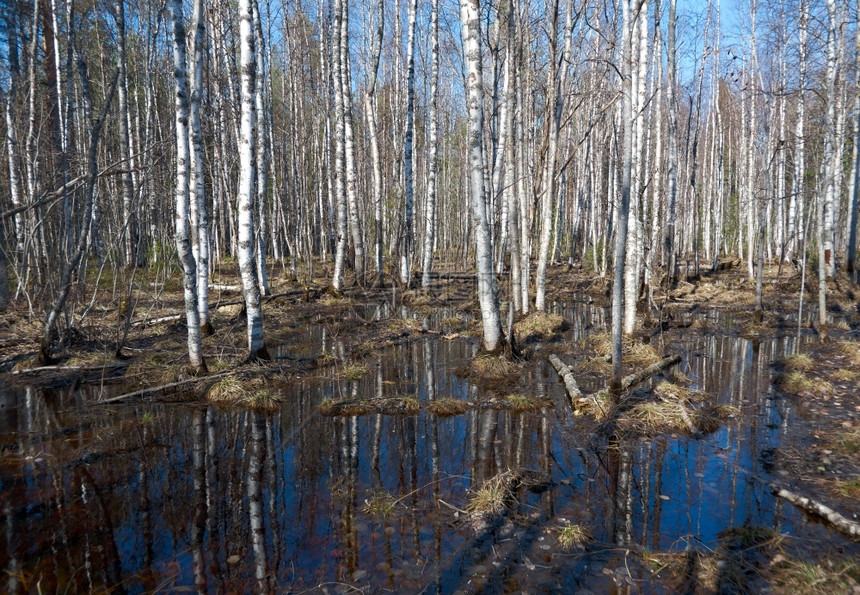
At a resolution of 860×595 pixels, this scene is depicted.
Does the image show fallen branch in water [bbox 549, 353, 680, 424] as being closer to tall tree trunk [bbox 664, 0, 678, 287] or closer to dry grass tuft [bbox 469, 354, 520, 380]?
dry grass tuft [bbox 469, 354, 520, 380]

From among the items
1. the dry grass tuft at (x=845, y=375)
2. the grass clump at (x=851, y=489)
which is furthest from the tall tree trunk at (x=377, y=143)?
the grass clump at (x=851, y=489)

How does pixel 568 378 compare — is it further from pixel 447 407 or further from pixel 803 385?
pixel 803 385

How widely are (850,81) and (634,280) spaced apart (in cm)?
1141

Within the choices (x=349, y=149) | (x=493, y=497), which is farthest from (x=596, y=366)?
(x=349, y=149)

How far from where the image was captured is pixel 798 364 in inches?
354

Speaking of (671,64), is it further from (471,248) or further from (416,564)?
(471,248)

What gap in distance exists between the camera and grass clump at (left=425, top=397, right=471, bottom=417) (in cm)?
725

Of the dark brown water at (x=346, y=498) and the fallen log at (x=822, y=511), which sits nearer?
the dark brown water at (x=346, y=498)

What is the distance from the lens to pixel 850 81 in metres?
15.1

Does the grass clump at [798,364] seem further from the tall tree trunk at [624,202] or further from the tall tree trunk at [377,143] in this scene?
the tall tree trunk at [377,143]

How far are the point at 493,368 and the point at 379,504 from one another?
467 centimetres

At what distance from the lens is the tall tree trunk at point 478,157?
8234 mm

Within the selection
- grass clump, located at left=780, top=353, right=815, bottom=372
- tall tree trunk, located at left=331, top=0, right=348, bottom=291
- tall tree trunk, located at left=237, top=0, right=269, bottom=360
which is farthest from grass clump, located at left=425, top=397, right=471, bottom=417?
tall tree trunk, located at left=331, top=0, right=348, bottom=291

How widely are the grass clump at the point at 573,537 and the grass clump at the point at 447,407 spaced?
3.18 m
